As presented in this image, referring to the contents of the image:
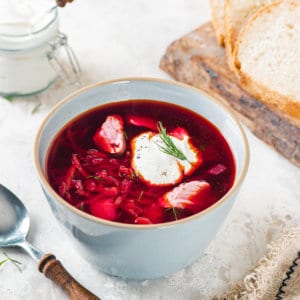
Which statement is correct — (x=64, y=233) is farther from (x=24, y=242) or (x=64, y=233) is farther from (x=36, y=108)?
(x=36, y=108)

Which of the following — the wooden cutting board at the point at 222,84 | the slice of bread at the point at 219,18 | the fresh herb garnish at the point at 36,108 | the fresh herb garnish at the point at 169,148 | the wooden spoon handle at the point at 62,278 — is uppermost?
the fresh herb garnish at the point at 169,148

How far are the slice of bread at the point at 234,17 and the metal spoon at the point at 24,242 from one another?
0.95 m

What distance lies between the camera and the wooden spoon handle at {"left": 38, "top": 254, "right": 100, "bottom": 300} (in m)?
1.53

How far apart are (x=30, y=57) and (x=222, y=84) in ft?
2.40

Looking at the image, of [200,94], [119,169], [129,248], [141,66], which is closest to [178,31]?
[141,66]

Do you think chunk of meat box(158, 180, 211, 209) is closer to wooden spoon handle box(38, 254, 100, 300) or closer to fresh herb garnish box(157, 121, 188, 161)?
fresh herb garnish box(157, 121, 188, 161)

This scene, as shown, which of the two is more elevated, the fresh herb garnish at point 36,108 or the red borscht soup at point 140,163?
the red borscht soup at point 140,163

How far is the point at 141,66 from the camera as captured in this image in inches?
96.1

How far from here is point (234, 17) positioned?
7.32 ft

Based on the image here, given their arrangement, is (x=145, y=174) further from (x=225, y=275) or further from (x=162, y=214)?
(x=225, y=275)

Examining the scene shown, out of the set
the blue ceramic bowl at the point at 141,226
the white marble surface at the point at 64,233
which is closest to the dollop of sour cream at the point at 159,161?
the blue ceramic bowl at the point at 141,226

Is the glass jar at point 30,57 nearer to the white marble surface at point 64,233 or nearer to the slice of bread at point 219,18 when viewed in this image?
the white marble surface at point 64,233

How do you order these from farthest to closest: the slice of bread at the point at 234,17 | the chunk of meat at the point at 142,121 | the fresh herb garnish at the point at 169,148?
the slice of bread at the point at 234,17 < the chunk of meat at the point at 142,121 < the fresh herb garnish at the point at 169,148

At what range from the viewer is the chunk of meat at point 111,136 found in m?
1.64
